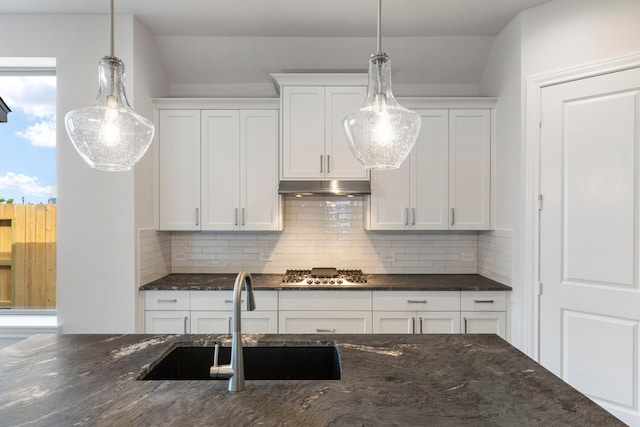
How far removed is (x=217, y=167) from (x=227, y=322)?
1316mm

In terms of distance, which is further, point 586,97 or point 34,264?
point 34,264

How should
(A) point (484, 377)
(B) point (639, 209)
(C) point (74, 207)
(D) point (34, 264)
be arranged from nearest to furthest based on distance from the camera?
(A) point (484, 377)
(B) point (639, 209)
(C) point (74, 207)
(D) point (34, 264)

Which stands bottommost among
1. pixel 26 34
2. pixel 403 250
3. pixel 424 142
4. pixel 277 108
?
pixel 403 250

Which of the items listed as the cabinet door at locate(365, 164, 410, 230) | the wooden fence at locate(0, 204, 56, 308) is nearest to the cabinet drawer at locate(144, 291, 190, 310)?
the wooden fence at locate(0, 204, 56, 308)

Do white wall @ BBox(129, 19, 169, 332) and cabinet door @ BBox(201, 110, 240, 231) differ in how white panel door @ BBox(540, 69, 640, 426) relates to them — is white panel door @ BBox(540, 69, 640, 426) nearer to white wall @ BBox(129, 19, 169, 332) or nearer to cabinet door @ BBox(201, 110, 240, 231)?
cabinet door @ BBox(201, 110, 240, 231)

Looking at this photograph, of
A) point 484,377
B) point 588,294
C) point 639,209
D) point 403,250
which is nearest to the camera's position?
point 484,377

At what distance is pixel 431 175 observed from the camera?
3205 mm

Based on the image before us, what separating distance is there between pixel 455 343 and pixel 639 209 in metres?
1.62

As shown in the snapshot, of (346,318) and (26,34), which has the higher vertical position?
(26,34)

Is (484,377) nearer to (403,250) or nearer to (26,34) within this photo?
(403,250)

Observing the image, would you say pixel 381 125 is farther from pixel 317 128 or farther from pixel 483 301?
pixel 483 301

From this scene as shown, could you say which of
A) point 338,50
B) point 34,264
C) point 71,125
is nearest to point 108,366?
point 71,125

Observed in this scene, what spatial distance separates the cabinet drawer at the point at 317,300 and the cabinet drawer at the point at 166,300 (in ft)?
2.56

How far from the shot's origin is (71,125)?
136 centimetres
